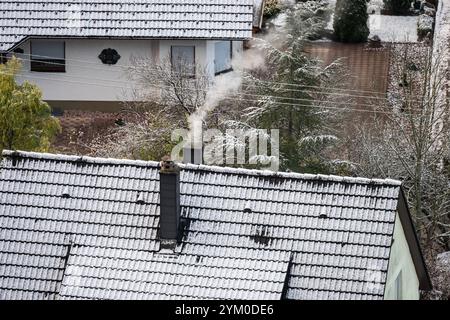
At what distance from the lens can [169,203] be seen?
2495 cm

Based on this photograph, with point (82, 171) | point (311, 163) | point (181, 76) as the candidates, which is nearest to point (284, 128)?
point (311, 163)

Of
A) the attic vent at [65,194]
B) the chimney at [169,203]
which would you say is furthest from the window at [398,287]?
the attic vent at [65,194]

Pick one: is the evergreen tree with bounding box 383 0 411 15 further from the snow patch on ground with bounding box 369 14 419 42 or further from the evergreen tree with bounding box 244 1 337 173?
the evergreen tree with bounding box 244 1 337 173

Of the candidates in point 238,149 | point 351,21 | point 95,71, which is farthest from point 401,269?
point 351,21

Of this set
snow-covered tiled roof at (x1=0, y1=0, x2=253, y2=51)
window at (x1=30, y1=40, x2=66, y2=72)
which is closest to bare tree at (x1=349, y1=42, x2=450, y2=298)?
snow-covered tiled roof at (x1=0, y1=0, x2=253, y2=51)

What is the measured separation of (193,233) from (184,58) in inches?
656

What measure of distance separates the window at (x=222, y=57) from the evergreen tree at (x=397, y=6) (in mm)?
11087

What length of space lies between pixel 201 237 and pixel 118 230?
1564mm

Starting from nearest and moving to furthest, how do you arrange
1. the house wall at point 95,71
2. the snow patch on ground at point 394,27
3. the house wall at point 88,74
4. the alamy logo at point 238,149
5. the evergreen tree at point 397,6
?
the alamy logo at point 238,149, the house wall at point 95,71, the house wall at point 88,74, the snow patch on ground at point 394,27, the evergreen tree at point 397,6

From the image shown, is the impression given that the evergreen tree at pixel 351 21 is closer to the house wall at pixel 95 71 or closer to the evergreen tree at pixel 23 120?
the house wall at pixel 95 71

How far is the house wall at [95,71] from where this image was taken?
1630 inches

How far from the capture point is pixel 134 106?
40.9 meters

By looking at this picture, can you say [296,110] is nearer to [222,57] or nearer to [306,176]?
[222,57]

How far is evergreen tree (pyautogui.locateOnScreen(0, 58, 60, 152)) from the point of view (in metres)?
31.2
